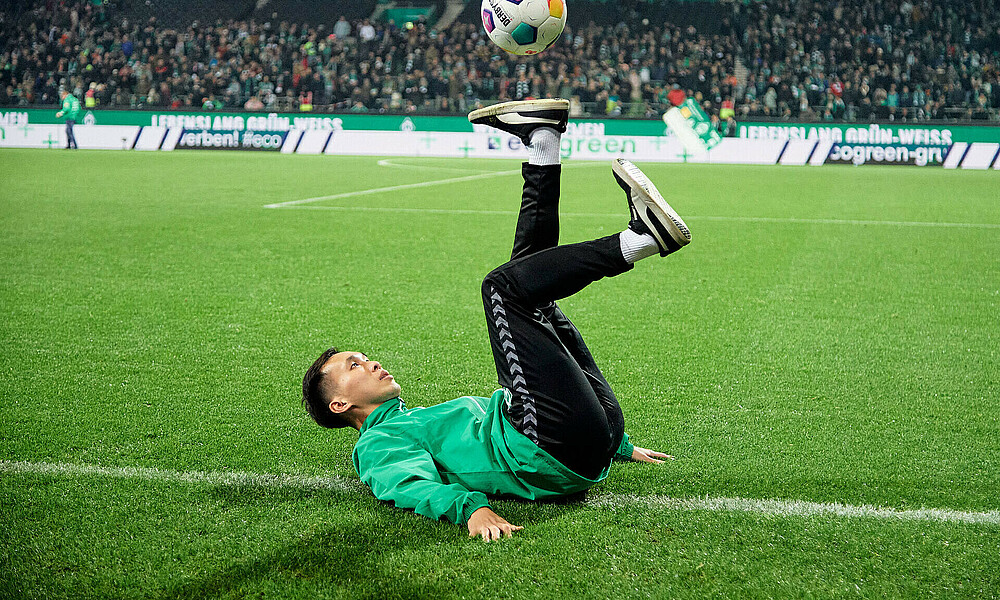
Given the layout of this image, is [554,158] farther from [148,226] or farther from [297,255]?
[148,226]

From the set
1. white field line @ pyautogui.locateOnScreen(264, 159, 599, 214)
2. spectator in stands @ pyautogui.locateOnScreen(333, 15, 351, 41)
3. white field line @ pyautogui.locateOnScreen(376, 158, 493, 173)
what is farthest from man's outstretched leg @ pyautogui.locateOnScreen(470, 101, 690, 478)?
spectator in stands @ pyautogui.locateOnScreen(333, 15, 351, 41)

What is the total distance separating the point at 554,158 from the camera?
303 cm

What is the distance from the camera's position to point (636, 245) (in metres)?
2.78

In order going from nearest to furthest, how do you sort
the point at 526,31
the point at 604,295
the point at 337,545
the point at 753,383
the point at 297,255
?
the point at 337,545, the point at 753,383, the point at 526,31, the point at 604,295, the point at 297,255

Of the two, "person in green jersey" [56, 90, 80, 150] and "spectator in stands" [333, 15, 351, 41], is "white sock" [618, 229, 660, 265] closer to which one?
"person in green jersey" [56, 90, 80, 150]

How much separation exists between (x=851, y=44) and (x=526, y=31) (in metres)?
25.9

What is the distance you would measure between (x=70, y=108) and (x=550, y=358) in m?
24.6

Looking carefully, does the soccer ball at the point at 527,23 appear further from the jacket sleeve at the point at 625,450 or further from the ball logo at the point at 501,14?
the jacket sleeve at the point at 625,450

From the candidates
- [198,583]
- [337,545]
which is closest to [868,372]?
[337,545]

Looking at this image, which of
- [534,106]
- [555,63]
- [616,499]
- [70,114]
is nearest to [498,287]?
[534,106]

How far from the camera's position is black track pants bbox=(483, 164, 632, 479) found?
269cm

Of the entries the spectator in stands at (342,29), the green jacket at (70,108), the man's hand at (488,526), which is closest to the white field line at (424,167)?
the green jacket at (70,108)

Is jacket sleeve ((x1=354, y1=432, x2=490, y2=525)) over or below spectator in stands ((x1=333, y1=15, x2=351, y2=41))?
below

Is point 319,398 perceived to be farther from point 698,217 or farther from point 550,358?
point 698,217
